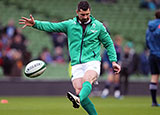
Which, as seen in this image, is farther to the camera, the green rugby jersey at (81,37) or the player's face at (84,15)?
the green rugby jersey at (81,37)

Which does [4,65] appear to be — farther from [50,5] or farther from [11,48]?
[50,5]

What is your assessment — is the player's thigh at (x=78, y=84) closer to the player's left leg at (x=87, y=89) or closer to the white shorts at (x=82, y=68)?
the white shorts at (x=82, y=68)

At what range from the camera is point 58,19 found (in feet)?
84.0

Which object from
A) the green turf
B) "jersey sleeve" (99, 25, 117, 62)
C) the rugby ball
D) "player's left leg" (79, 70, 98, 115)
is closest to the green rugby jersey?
"jersey sleeve" (99, 25, 117, 62)

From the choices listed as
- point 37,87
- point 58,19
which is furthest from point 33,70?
point 58,19

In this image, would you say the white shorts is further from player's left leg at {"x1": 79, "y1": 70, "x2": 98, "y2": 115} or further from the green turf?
the green turf

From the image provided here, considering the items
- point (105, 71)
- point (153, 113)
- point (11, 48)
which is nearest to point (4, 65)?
point (11, 48)

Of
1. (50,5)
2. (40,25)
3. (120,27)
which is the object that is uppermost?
(40,25)

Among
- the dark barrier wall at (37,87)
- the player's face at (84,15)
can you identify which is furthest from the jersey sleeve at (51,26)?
the dark barrier wall at (37,87)

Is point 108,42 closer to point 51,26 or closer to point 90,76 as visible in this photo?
point 90,76

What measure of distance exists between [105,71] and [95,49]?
45.1 feet

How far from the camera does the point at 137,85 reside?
67.7 ft

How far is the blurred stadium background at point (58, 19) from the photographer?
65.5 feet

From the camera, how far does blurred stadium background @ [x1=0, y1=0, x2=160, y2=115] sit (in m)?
20.0
